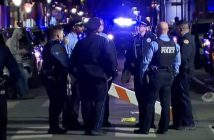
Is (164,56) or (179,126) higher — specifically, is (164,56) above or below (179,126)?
above

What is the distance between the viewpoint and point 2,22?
3934 centimetres

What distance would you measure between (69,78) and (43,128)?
3.74ft

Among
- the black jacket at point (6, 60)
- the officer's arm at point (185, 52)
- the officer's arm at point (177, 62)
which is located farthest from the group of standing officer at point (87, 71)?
the black jacket at point (6, 60)

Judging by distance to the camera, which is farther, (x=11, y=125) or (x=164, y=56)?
(x=11, y=125)

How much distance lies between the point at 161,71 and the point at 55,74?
5.99ft

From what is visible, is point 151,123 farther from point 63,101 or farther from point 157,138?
point 63,101

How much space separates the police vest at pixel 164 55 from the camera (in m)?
11.2

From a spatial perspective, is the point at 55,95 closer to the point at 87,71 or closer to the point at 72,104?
the point at 87,71

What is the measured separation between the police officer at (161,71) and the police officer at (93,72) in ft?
2.23

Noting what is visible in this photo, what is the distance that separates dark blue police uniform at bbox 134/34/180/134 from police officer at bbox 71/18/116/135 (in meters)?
0.68

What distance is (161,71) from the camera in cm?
1128

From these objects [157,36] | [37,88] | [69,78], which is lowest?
[37,88]

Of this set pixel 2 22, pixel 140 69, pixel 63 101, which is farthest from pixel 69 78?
pixel 2 22

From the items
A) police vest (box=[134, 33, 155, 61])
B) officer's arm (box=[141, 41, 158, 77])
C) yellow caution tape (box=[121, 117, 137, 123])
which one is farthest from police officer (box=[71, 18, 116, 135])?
A: yellow caution tape (box=[121, 117, 137, 123])
